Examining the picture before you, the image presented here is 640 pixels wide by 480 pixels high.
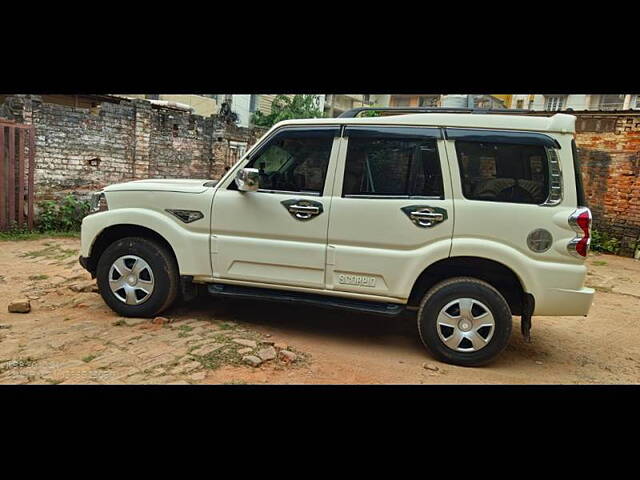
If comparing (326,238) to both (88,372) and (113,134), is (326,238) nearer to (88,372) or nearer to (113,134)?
(88,372)

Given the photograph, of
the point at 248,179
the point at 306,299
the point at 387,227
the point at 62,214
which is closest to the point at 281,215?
the point at 248,179

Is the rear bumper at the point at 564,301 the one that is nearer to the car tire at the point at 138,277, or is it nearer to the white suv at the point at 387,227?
the white suv at the point at 387,227

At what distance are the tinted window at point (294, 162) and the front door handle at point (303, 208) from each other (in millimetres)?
128

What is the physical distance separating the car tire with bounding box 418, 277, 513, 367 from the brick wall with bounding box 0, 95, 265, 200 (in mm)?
8139

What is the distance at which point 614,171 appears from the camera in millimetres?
10102

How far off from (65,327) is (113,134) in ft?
23.0

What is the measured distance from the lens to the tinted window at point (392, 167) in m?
3.63

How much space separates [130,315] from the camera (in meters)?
4.08

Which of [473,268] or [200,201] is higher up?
[200,201]

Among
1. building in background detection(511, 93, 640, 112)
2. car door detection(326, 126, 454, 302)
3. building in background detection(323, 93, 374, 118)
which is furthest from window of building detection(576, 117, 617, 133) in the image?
building in background detection(323, 93, 374, 118)

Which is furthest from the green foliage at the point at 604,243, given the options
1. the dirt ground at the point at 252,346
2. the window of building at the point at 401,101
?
the window of building at the point at 401,101

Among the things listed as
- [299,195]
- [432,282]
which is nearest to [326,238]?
[299,195]

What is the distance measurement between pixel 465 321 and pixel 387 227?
993 mm

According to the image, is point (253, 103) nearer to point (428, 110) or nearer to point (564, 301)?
point (428, 110)
